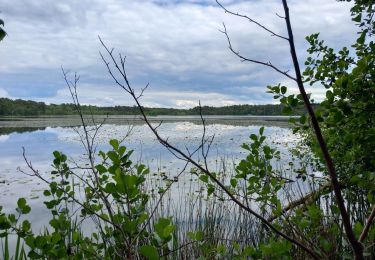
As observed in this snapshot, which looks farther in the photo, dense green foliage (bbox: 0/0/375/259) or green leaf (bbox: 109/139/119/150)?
green leaf (bbox: 109/139/119/150)

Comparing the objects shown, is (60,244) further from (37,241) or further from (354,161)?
(354,161)

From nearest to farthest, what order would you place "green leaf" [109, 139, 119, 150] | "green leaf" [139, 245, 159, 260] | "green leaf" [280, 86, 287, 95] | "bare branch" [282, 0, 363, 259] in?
"bare branch" [282, 0, 363, 259]
"green leaf" [139, 245, 159, 260]
"green leaf" [109, 139, 119, 150]
"green leaf" [280, 86, 287, 95]

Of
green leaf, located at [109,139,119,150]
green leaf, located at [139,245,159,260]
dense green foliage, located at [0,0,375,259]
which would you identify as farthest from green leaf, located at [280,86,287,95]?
green leaf, located at [139,245,159,260]

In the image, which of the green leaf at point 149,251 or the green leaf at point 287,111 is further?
the green leaf at point 287,111

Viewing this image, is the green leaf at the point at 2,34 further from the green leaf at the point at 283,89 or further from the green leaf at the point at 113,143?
the green leaf at the point at 283,89

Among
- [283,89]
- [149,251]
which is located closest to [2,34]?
[149,251]

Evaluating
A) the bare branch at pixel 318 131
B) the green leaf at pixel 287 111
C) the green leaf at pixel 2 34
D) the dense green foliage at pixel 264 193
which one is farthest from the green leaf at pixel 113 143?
the bare branch at pixel 318 131

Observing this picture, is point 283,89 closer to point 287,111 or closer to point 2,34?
point 287,111

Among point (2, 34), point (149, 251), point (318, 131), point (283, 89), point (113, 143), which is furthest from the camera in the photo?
point (283, 89)

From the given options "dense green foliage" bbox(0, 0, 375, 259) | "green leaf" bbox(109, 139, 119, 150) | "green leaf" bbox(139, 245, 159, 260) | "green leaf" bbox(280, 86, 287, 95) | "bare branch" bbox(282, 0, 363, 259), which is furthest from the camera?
"green leaf" bbox(280, 86, 287, 95)

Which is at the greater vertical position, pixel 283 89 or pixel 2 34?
pixel 2 34

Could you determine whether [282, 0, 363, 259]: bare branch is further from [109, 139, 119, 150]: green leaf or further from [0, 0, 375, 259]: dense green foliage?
[109, 139, 119, 150]: green leaf

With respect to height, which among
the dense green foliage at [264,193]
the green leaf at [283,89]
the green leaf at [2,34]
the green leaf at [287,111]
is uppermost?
the green leaf at [2,34]

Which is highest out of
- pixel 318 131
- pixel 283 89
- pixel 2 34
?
pixel 2 34
